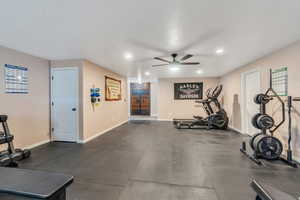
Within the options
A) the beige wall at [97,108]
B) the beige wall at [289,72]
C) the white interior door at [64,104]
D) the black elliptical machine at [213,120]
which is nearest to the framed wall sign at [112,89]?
the beige wall at [97,108]

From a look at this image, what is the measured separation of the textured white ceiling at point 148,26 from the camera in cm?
187

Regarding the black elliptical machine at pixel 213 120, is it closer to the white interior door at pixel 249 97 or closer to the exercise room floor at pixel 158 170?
the white interior door at pixel 249 97

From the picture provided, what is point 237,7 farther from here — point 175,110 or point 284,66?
point 175,110

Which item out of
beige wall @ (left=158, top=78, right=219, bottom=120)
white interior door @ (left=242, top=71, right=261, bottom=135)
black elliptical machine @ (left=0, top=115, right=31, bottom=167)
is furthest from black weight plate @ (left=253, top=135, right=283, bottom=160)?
beige wall @ (left=158, top=78, right=219, bottom=120)

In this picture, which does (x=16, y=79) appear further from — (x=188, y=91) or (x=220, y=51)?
(x=188, y=91)

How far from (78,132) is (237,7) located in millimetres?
4414

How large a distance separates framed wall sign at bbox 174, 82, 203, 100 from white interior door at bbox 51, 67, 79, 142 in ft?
17.6

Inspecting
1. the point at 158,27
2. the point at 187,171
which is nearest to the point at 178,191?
the point at 187,171

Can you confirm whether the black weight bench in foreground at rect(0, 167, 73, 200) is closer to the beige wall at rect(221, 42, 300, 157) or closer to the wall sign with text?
the wall sign with text

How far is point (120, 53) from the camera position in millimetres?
3768

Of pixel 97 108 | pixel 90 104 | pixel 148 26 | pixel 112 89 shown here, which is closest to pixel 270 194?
pixel 148 26

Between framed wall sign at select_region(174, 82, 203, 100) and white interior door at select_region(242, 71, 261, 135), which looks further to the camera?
framed wall sign at select_region(174, 82, 203, 100)

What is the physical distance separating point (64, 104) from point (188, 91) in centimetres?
594

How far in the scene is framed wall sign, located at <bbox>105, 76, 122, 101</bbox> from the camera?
18.8 ft
